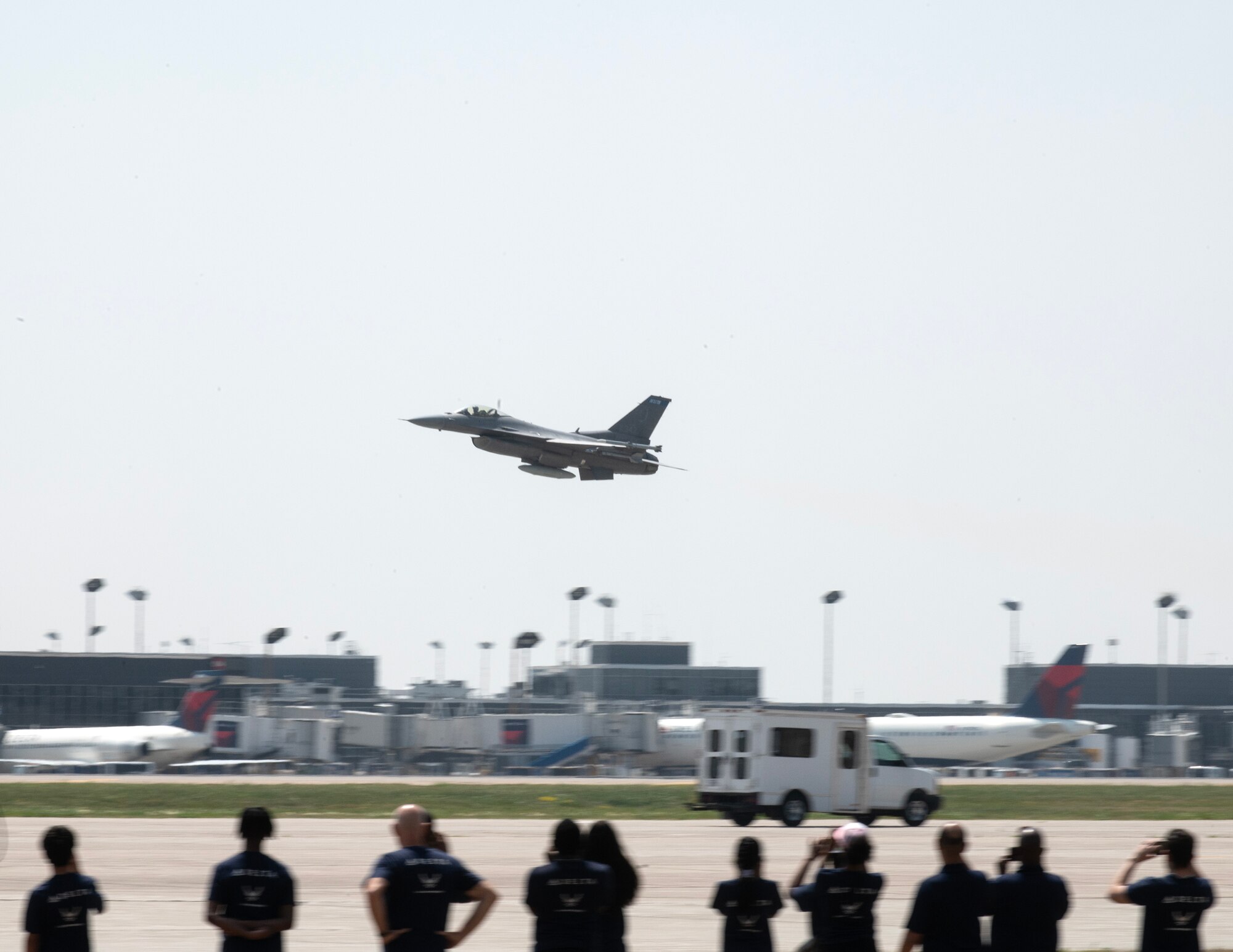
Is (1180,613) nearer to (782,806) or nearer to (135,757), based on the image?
(135,757)

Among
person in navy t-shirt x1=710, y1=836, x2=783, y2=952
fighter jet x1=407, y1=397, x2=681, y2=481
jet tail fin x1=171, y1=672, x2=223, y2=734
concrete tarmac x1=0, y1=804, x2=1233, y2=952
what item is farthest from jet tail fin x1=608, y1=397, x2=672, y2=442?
person in navy t-shirt x1=710, y1=836, x2=783, y2=952

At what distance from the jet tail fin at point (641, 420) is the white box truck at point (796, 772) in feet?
105

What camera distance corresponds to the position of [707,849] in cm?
2870

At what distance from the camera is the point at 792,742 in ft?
115

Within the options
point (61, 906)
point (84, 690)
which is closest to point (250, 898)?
point (61, 906)

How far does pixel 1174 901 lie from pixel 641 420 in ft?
186

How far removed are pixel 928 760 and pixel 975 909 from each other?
75.8 meters

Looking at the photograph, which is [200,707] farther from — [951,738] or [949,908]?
[949,908]

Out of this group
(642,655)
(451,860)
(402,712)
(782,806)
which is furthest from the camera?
(642,655)

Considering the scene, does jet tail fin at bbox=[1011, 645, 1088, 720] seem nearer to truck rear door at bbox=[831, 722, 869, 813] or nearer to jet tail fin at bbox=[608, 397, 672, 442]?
jet tail fin at bbox=[608, 397, 672, 442]

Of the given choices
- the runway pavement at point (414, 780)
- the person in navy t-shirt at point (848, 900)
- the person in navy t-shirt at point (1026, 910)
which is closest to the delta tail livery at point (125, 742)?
the runway pavement at point (414, 780)

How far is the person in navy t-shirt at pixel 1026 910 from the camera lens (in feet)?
36.5

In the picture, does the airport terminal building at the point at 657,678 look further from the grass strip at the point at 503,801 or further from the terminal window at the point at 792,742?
the terminal window at the point at 792,742

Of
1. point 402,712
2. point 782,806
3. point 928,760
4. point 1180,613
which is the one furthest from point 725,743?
point 1180,613
